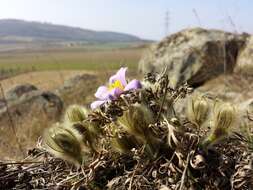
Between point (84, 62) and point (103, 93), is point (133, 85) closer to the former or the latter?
point (103, 93)

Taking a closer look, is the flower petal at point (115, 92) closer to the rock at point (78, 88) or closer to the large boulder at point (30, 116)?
the large boulder at point (30, 116)

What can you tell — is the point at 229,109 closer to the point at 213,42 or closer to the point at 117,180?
the point at 117,180

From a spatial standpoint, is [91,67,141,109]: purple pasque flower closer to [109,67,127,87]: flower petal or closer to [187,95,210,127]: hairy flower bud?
[109,67,127,87]: flower petal

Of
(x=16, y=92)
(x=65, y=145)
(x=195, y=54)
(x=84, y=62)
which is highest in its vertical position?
(x=65, y=145)

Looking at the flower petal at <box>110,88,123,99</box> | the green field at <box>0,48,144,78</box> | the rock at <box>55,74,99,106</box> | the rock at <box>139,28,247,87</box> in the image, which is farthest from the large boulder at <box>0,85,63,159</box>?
the flower petal at <box>110,88,123,99</box>

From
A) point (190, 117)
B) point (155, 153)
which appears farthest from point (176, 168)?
point (190, 117)

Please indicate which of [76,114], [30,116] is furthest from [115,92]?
[30,116]
